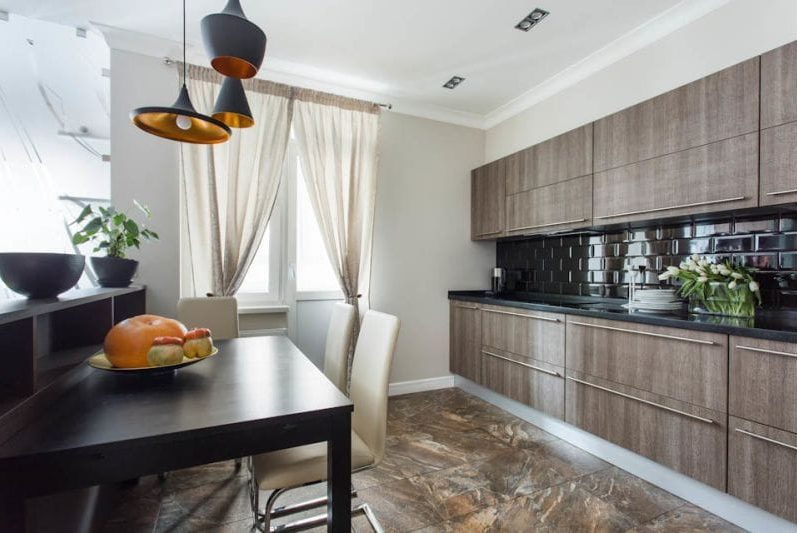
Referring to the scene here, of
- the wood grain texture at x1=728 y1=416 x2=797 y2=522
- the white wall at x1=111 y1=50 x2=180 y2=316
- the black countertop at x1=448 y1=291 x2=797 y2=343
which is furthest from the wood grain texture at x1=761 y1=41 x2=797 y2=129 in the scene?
the white wall at x1=111 y1=50 x2=180 y2=316

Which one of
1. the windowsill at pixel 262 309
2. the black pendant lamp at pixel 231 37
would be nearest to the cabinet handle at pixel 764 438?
the black pendant lamp at pixel 231 37

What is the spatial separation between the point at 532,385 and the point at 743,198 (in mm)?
1685

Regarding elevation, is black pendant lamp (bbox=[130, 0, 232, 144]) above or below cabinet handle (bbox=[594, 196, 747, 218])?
above

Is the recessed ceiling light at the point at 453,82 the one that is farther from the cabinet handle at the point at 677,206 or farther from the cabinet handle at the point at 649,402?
the cabinet handle at the point at 649,402

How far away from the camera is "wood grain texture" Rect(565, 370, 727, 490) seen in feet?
5.80

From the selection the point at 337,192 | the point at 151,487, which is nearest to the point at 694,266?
the point at 337,192

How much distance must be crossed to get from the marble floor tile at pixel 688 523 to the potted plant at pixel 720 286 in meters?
1.01

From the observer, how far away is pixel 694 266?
2115 mm

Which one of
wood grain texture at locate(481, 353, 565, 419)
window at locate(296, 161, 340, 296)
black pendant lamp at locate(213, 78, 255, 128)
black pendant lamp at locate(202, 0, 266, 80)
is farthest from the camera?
window at locate(296, 161, 340, 296)

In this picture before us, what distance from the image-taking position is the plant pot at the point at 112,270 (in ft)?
6.29

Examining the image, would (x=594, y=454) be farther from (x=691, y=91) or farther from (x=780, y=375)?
(x=691, y=91)

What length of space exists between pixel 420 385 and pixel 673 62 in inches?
124

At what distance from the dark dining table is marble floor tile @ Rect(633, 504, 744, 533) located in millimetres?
1580

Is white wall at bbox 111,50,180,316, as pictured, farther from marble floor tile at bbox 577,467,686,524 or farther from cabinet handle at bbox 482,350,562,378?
marble floor tile at bbox 577,467,686,524
